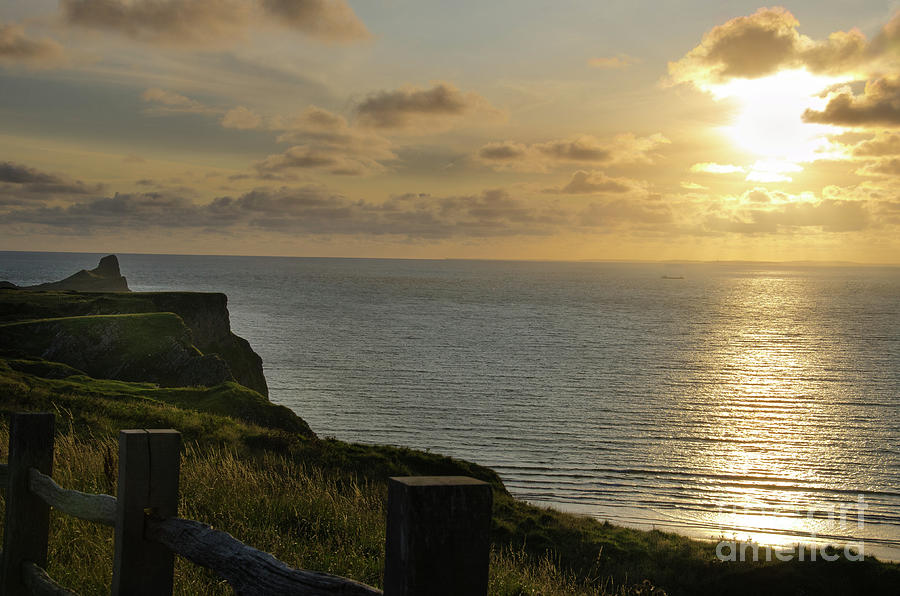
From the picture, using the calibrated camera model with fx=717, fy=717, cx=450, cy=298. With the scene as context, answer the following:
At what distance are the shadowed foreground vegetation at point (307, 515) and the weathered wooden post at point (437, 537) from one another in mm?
4051

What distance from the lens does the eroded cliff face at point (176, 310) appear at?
186 feet

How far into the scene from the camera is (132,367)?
44656mm

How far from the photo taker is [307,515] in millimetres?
9797

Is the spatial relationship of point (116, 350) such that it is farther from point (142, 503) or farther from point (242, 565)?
point (242, 565)

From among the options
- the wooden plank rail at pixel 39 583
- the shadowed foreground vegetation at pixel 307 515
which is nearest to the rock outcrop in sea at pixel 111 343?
the shadowed foreground vegetation at pixel 307 515

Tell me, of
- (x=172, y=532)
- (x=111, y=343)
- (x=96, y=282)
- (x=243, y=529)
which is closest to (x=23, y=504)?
(x=172, y=532)

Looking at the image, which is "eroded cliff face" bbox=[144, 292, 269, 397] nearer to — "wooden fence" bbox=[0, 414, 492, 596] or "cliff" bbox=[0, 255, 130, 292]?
"wooden fence" bbox=[0, 414, 492, 596]

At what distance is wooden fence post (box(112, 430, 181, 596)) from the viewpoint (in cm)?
396

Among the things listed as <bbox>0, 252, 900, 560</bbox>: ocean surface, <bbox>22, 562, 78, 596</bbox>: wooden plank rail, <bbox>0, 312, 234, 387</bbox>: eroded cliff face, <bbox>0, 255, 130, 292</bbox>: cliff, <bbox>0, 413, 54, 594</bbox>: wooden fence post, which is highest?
<bbox>0, 255, 130, 292</bbox>: cliff

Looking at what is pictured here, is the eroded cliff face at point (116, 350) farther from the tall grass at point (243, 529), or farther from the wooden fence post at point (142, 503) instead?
the wooden fence post at point (142, 503)

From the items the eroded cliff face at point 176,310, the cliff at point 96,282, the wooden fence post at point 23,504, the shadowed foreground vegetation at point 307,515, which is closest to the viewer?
the wooden fence post at point 23,504

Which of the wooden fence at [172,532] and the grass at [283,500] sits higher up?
the wooden fence at [172,532]

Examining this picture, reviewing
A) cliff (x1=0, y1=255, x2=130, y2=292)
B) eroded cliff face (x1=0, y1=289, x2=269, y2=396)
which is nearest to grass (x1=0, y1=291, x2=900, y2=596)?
eroded cliff face (x1=0, y1=289, x2=269, y2=396)

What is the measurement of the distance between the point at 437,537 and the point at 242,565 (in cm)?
151
